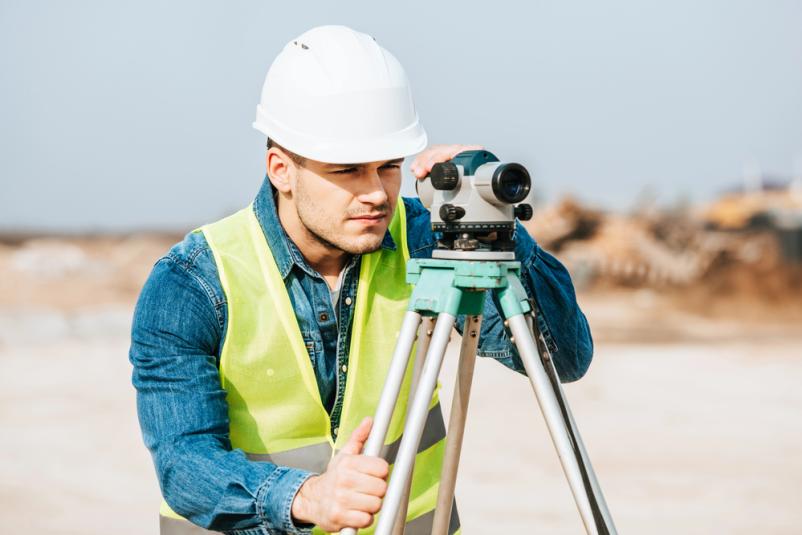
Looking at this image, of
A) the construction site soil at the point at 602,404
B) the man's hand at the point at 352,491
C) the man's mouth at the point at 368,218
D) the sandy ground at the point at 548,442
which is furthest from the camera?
the construction site soil at the point at 602,404

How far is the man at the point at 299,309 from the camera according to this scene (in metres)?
2.27

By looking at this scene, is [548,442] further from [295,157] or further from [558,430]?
[558,430]

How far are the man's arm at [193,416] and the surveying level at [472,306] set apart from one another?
245 millimetres

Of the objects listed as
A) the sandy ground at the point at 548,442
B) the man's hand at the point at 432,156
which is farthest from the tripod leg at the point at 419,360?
the sandy ground at the point at 548,442

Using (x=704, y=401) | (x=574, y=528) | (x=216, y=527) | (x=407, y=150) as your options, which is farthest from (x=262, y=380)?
(x=704, y=401)

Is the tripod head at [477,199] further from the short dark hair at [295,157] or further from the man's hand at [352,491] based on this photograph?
the man's hand at [352,491]

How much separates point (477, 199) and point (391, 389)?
0.45 m

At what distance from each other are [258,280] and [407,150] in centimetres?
49

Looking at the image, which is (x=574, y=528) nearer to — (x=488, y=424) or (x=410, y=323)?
(x=488, y=424)

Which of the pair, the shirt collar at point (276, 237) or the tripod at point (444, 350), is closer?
the tripod at point (444, 350)

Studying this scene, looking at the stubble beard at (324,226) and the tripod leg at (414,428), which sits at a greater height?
the stubble beard at (324,226)

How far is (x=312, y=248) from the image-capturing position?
2.59 metres

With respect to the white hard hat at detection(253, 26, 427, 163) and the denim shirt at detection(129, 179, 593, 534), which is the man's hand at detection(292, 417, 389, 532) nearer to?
the denim shirt at detection(129, 179, 593, 534)

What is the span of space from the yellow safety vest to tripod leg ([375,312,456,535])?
1.09ft
